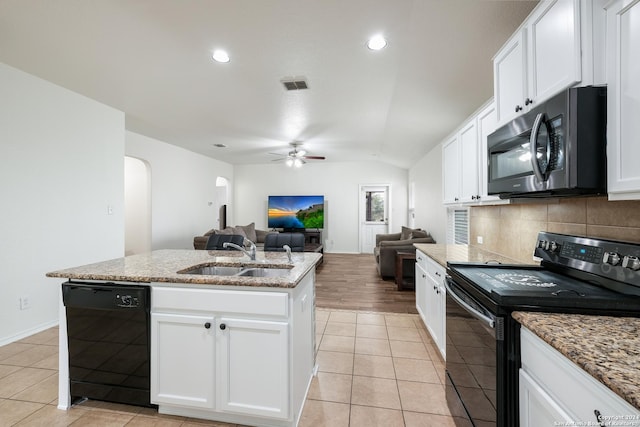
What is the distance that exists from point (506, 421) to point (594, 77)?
4.59 ft

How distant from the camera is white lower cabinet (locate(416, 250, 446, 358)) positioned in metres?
2.19

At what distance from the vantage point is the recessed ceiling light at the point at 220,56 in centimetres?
242

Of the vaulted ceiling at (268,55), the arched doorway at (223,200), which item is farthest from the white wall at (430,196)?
the arched doorway at (223,200)

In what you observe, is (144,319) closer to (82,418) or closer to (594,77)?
(82,418)

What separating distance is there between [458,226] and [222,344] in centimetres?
352

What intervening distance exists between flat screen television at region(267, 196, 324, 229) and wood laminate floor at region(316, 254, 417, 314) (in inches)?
70.6

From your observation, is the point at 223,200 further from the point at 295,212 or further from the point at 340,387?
the point at 340,387

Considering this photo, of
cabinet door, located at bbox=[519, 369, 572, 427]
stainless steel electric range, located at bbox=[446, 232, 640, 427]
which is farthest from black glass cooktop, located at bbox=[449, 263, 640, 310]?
cabinet door, located at bbox=[519, 369, 572, 427]

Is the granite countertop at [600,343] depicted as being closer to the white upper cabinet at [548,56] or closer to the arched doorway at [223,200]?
the white upper cabinet at [548,56]

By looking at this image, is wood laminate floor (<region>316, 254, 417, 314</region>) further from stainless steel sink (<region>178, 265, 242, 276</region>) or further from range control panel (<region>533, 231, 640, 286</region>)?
range control panel (<region>533, 231, 640, 286</region>)

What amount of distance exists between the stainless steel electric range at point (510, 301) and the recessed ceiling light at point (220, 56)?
2537mm

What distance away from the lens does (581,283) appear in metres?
1.30

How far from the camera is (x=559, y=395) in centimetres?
84

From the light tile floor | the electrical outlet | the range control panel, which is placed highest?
the range control panel
